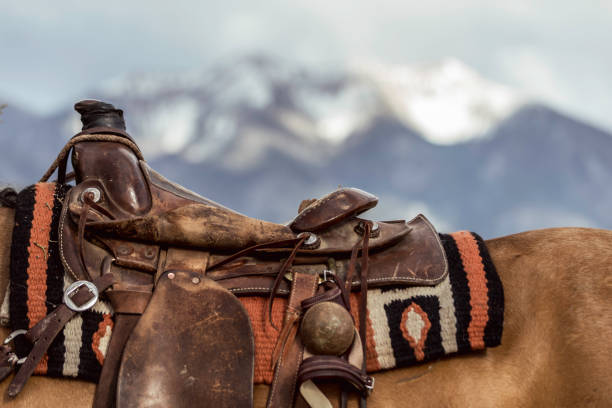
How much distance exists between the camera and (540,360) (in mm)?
1337

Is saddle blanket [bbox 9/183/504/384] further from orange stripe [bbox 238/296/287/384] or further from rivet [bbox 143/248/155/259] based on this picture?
rivet [bbox 143/248/155/259]

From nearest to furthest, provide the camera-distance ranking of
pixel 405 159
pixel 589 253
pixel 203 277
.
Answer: pixel 203 277 < pixel 589 253 < pixel 405 159

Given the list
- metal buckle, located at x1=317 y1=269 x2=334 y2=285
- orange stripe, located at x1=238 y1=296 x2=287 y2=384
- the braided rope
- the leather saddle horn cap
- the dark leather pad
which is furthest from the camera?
the leather saddle horn cap

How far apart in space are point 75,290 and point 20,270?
15 centimetres

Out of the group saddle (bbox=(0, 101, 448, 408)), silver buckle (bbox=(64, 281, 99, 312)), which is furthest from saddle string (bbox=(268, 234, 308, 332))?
silver buckle (bbox=(64, 281, 99, 312))

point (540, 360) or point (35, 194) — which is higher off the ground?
point (35, 194)

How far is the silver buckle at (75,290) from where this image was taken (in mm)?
1238

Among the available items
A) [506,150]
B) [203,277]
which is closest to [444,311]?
[203,277]

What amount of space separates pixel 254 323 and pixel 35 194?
724 mm

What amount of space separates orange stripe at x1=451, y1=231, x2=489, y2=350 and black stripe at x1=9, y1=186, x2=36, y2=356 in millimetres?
1167

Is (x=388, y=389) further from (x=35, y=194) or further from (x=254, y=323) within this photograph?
(x=35, y=194)

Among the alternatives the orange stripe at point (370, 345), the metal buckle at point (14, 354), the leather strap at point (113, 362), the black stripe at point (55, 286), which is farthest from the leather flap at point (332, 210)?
the metal buckle at point (14, 354)

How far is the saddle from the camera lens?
1.22m

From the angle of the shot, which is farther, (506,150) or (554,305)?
(506,150)
